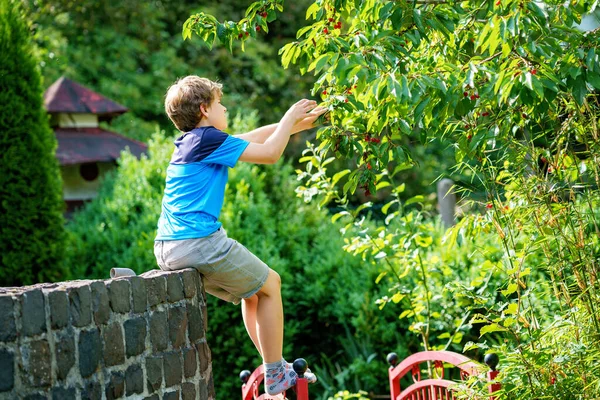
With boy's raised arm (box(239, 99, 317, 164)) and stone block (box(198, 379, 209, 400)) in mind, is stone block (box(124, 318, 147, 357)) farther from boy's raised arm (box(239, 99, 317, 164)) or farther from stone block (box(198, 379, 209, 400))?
boy's raised arm (box(239, 99, 317, 164))

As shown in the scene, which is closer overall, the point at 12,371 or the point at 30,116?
the point at 12,371

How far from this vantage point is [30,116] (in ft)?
21.4

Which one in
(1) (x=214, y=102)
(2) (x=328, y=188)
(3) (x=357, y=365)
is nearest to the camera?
(1) (x=214, y=102)

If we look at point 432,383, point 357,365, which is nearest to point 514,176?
point 432,383

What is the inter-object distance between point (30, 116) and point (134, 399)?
13.3 ft

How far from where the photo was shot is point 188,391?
11.1ft

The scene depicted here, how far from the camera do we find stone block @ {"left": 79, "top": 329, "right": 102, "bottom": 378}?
2.79 metres

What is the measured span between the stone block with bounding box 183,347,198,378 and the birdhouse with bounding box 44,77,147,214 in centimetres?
435

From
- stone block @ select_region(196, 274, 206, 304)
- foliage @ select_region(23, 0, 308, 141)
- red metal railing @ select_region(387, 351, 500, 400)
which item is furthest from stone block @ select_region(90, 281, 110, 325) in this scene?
foliage @ select_region(23, 0, 308, 141)

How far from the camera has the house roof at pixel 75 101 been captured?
7.57 m

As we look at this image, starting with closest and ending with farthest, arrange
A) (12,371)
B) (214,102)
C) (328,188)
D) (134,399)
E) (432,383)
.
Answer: (12,371) → (134,399) → (214,102) → (432,383) → (328,188)

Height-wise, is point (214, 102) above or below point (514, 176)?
above

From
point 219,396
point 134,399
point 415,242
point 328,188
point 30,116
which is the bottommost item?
point 219,396

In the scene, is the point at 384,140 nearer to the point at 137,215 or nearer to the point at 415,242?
the point at 415,242
